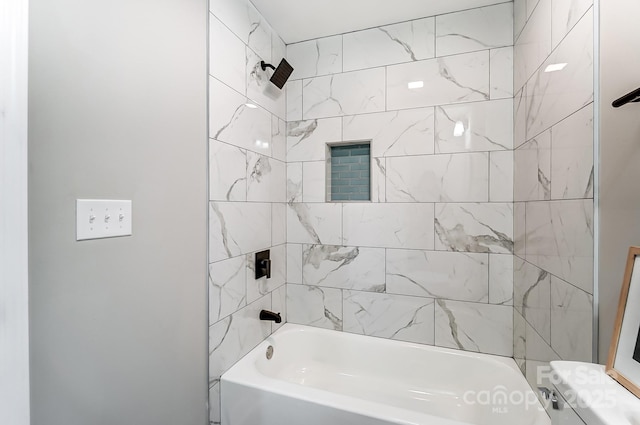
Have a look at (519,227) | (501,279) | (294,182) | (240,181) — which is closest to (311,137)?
(294,182)

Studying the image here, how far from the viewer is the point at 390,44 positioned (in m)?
1.96

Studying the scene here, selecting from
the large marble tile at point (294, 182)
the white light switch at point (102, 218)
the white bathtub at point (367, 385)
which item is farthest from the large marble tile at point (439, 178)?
the white light switch at point (102, 218)

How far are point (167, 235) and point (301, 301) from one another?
1.27 meters

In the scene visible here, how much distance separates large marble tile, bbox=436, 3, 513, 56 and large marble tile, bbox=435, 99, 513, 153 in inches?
14.5

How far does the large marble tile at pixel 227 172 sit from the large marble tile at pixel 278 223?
14.7 inches

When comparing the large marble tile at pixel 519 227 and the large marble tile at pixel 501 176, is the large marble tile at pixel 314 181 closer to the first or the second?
the large marble tile at pixel 501 176

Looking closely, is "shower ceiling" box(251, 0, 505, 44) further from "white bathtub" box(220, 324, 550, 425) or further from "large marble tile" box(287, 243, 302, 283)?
"white bathtub" box(220, 324, 550, 425)

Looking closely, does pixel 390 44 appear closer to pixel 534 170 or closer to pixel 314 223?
pixel 534 170

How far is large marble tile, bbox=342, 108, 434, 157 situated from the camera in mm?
1883

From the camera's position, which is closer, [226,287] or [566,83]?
[566,83]

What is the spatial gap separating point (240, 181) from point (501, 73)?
1740mm

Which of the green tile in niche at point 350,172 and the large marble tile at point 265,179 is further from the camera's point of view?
the green tile in niche at point 350,172

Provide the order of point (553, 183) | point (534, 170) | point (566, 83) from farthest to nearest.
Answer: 1. point (534, 170)
2. point (553, 183)
3. point (566, 83)

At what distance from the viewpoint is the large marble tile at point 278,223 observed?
6.71 feet
